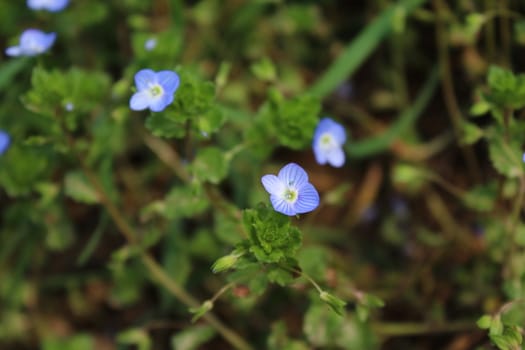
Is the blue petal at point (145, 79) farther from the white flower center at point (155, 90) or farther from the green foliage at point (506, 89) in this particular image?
the green foliage at point (506, 89)

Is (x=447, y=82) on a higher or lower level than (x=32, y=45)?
lower

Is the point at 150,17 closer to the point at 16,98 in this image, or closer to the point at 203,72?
the point at 203,72

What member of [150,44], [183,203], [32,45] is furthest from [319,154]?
[32,45]

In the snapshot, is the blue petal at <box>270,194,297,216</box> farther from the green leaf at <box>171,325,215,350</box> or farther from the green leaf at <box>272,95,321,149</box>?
the green leaf at <box>171,325,215,350</box>

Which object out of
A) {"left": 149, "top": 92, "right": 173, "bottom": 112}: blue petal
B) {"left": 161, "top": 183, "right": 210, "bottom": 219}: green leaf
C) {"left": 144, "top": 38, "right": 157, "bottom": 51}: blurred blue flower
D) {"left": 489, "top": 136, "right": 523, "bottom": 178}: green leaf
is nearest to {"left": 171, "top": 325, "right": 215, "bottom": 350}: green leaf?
{"left": 161, "top": 183, "right": 210, "bottom": 219}: green leaf

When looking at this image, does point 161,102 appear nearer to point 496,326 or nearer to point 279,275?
point 279,275

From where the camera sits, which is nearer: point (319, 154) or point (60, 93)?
point (60, 93)
